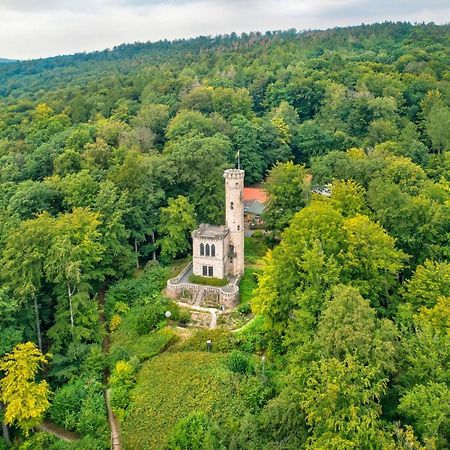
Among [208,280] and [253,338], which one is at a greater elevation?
[208,280]

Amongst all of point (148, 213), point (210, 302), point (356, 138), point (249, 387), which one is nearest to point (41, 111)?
point (148, 213)

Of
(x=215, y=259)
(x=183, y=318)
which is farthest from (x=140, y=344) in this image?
(x=215, y=259)

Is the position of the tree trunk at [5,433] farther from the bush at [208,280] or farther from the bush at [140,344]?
the bush at [208,280]

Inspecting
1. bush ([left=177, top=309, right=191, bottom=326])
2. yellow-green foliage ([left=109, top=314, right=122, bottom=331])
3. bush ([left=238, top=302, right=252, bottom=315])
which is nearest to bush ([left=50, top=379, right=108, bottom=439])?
yellow-green foliage ([left=109, top=314, right=122, bottom=331])

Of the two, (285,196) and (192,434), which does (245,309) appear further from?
(285,196)

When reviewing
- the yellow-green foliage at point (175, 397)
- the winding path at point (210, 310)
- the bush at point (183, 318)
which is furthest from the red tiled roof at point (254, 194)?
the yellow-green foliage at point (175, 397)

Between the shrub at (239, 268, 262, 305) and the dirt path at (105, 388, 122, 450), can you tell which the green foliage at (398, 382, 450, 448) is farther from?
the shrub at (239, 268, 262, 305)
